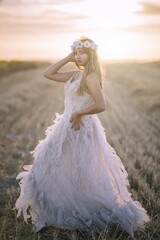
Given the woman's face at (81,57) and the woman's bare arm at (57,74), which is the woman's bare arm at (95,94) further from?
the woman's bare arm at (57,74)

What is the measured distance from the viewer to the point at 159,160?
835cm

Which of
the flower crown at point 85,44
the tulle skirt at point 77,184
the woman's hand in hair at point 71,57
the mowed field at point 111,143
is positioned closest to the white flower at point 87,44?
the flower crown at point 85,44

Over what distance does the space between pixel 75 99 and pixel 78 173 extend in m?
0.85

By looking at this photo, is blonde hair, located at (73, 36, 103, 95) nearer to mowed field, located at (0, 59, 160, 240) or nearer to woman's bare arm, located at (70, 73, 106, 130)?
woman's bare arm, located at (70, 73, 106, 130)

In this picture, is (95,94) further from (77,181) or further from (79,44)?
(77,181)

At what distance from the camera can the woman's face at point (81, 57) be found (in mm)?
4672

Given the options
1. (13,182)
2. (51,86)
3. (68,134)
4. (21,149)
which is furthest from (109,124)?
(51,86)

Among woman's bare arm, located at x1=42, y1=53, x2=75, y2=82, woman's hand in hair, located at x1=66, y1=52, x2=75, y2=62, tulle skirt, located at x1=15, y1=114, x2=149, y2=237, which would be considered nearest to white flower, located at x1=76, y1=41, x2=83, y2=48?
woman's hand in hair, located at x1=66, y1=52, x2=75, y2=62

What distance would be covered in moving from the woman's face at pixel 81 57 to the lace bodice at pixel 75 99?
0.21 m

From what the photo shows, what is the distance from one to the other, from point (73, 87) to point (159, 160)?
4159 millimetres

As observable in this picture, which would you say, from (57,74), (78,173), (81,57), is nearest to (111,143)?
(57,74)

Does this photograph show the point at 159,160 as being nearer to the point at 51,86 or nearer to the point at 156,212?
the point at 156,212

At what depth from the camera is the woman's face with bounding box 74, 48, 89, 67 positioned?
4.67m

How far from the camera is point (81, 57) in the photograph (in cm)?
467
